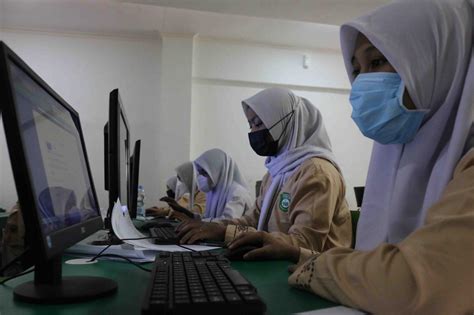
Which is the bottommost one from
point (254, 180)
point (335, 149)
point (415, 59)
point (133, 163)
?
point (254, 180)

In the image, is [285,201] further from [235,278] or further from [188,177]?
[188,177]

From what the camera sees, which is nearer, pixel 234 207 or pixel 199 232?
pixel 199 232

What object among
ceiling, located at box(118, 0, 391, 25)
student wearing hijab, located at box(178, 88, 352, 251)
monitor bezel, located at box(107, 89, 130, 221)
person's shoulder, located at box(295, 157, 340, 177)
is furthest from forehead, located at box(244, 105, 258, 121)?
ceiling, located at box(118, 0, 391, 25)

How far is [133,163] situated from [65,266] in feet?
4.63

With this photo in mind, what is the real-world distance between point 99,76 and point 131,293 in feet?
14.9

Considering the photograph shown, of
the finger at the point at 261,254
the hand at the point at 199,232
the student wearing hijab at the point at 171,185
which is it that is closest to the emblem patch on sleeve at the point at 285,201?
the hand at the point at 199,232

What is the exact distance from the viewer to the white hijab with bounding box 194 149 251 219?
369 cm

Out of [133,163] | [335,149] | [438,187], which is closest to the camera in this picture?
[438,187]

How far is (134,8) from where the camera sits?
430 cm

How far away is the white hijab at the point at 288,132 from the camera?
1.82 m

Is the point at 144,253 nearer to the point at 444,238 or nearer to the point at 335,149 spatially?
the point at 444,238

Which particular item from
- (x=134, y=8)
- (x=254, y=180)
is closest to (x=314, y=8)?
(x=134, y=8)

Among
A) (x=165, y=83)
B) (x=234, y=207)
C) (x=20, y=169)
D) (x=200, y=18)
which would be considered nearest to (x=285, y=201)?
(x=20, y=169)

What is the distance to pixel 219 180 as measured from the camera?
3836 millimetres
